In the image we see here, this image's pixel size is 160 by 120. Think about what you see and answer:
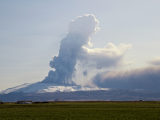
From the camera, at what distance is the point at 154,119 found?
48.4m

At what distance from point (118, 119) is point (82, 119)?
25.7 ft

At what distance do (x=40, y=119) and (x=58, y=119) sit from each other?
410cm

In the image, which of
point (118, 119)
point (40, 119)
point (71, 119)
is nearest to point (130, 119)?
point (118, 119)

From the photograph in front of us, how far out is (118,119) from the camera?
49000mm

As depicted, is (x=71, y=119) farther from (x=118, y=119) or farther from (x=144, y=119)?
(x=144, y=119)

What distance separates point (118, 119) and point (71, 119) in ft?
33.7

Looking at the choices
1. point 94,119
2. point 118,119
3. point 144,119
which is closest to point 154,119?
point 144,119

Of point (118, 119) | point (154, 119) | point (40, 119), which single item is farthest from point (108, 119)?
point (40, 119)

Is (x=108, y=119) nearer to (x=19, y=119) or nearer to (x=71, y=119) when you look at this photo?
(x=71, y=119)

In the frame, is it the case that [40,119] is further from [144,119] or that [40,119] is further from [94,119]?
[144,119]

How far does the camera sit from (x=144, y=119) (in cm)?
4831

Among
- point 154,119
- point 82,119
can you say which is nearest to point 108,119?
point 82,119

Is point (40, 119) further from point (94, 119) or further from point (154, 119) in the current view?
point (154, 119)

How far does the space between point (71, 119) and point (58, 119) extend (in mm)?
2876
